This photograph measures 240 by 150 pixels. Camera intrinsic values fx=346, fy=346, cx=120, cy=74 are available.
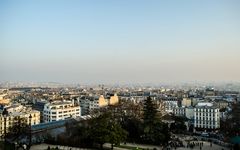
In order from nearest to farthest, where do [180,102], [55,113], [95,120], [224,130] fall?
[95,120]
[224,130]
[55,113]
[180,102]

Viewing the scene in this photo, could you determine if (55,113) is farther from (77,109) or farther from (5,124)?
(5,124)

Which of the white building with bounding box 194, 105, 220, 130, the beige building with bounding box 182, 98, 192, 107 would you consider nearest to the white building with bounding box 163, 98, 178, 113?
the beige building with bounding box 182, 98, 192, 107

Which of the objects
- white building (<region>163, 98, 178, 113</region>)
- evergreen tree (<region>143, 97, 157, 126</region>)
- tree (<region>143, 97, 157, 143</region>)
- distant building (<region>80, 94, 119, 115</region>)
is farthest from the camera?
white building (<region>163, 98, 178, 113</region>)

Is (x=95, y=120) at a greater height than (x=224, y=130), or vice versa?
(x=95, y=120)

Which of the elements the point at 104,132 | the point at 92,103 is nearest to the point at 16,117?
the point at 104,132

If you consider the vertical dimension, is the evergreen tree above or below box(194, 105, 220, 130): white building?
above

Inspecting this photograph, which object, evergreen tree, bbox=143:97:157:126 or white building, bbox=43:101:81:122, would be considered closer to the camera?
evergreen tree, bbox=143:97:157:126

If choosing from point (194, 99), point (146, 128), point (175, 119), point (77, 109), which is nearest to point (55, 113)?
point (77, 109)

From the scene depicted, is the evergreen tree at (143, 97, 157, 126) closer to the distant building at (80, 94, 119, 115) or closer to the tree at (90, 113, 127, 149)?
the tree at (90, 113, 127, 149)

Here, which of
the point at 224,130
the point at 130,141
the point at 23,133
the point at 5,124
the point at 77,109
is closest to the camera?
the point at 23,133
